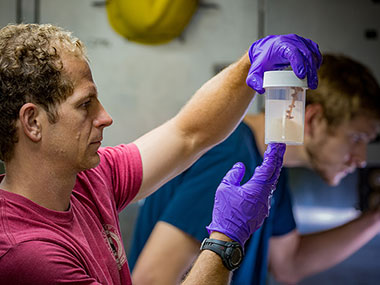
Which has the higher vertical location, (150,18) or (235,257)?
(150,18)

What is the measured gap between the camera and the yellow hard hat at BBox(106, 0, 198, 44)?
2.27 metres

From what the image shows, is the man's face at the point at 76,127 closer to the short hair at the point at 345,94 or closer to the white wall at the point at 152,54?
the short hair at the point at 345,94

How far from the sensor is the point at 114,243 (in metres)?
1.19

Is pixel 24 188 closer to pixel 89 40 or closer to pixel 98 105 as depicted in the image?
pixel 98 105

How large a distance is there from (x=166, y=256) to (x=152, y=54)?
1059mm

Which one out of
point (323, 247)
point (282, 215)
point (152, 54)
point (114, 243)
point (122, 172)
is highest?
point (152, 54)

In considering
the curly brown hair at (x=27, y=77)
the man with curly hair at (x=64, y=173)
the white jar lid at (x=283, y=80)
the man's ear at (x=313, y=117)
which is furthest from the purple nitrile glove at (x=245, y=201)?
the man's ear at (x=313, y=117)

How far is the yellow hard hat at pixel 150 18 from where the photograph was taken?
2.27 m

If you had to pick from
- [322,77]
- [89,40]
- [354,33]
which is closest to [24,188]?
[322,77]

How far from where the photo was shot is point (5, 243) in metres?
0.93

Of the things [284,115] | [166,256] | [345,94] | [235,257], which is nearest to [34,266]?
[235,257]

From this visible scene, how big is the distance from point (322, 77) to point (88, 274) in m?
1.27

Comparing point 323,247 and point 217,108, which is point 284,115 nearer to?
point 217,108

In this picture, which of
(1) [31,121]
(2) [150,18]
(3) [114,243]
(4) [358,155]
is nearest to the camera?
(1) [31,121]
